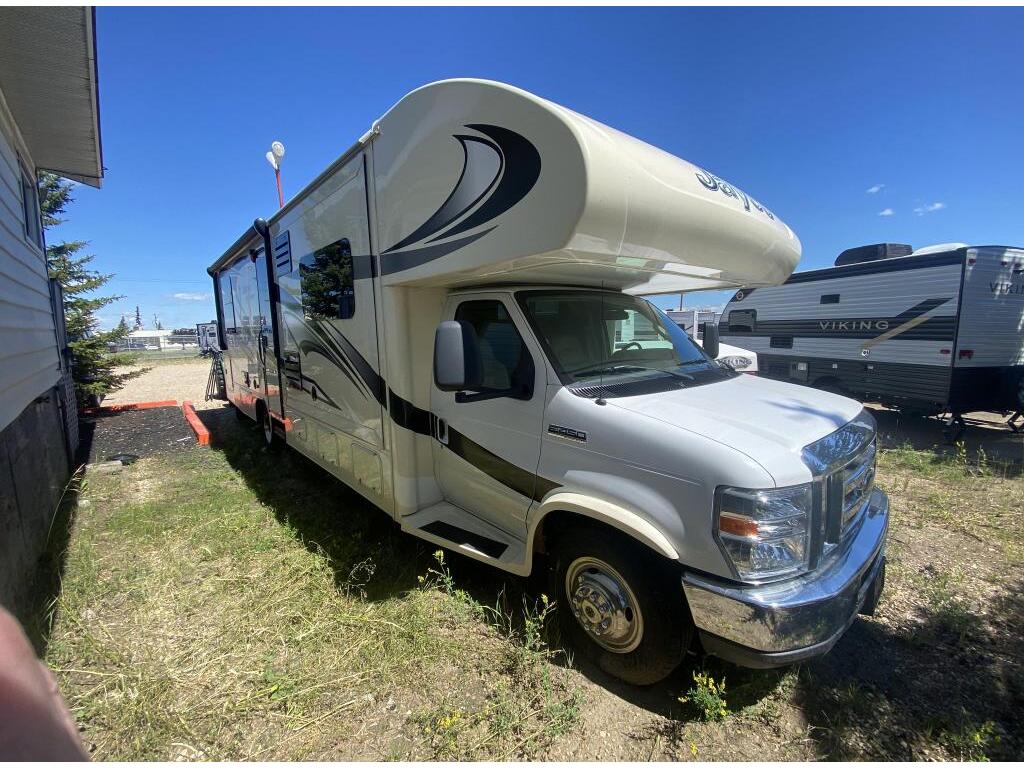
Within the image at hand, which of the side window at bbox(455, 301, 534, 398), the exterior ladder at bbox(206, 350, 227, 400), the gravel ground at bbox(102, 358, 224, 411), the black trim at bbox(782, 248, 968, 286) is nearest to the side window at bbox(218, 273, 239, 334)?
the exterior ladder at bbox(206, 350, 227, 400)

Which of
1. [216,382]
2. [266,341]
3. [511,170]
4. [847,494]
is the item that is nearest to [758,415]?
[847,494]

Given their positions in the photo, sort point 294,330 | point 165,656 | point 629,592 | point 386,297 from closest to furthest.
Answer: point 629,592, point 165,656, point 386,297, point 294,330

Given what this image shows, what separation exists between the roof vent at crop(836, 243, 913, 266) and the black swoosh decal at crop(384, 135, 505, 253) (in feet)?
33.1

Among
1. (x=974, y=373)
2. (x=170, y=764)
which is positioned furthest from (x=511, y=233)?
(x=974, y=373)

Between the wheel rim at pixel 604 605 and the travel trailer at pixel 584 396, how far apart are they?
0.4 inches

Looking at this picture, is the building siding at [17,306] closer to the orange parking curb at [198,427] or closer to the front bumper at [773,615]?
the orange parking curb at [198,427]

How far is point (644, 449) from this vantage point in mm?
2275

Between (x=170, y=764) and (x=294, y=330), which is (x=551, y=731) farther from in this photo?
(x=294, y=330)

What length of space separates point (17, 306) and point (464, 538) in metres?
4.52

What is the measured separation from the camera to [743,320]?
1156 cm

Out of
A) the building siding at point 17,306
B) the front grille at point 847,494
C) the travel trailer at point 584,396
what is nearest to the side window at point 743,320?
the travel trailer at point 584,396

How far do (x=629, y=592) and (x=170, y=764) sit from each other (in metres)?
2.20

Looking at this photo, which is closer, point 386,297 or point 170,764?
point 170,764

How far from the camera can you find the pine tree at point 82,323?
9.73 meters
